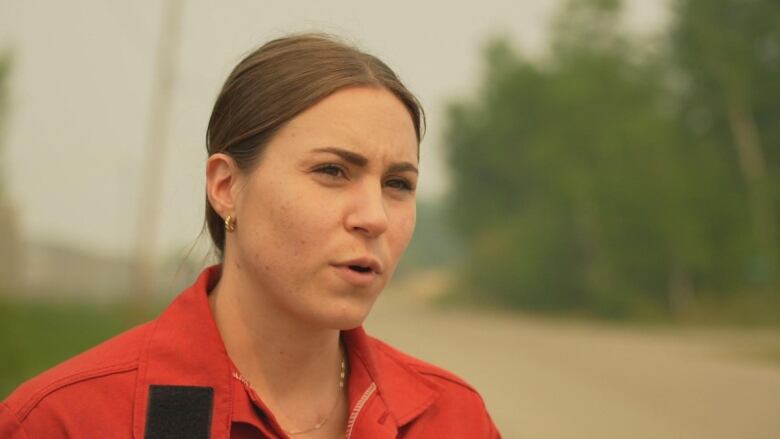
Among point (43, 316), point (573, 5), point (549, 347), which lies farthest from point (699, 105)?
point (43, 316)

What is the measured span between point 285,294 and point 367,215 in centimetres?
21

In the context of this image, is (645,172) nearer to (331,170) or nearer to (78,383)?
(331,170)

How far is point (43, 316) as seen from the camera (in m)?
8.87

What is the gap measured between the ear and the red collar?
161mm

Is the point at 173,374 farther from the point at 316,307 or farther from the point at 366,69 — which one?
the point at 366,69

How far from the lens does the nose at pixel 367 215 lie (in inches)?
61.4

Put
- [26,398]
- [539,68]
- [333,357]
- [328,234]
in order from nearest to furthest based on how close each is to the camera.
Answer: [26,398], [328,234], [333,357], [539,68]

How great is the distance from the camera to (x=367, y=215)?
5.13 ft

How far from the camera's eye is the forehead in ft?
5.14

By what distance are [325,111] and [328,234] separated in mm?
218

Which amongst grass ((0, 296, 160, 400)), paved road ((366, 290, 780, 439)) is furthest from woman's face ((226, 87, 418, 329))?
A: grass ((0, 296, 160, 400))

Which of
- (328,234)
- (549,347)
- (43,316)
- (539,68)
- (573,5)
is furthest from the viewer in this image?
(539,68)

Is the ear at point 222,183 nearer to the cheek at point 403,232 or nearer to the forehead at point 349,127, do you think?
the forehead at point 349,127

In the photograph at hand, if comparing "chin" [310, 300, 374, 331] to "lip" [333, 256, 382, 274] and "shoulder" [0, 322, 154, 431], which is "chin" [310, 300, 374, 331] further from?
"shoulder" [0, 322, 154, 431]
